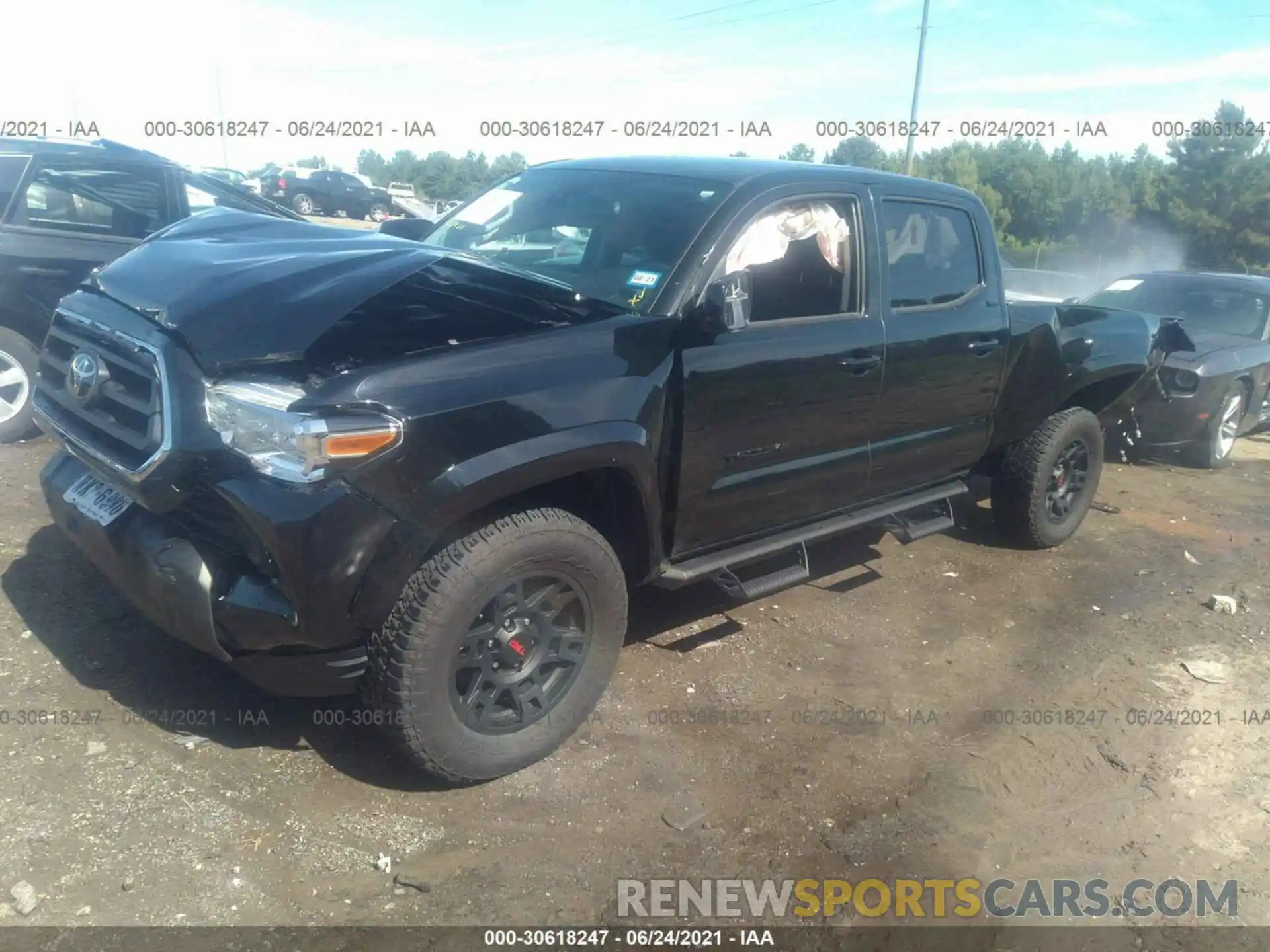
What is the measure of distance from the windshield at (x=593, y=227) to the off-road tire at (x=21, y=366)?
3090mm

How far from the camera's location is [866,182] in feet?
14.1

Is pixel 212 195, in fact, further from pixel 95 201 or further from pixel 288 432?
pixel 288 432

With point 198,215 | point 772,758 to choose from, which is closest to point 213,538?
point 198,215

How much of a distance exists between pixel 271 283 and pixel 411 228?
161 centimetres

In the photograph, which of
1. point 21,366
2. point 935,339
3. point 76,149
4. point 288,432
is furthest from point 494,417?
point 76,149

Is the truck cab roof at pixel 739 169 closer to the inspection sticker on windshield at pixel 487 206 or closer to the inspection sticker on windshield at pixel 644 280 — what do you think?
the inspection sticker on windshield at pixel 487 206

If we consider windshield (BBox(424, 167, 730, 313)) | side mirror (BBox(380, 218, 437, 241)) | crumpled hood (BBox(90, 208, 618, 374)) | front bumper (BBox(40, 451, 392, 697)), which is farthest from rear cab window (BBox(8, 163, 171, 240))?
front bumper (BBox(40, 451, 392, 697))

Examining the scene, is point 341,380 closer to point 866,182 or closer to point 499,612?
point 499,612

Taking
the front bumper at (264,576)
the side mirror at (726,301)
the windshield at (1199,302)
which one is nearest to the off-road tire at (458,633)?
the front bumper at (264,576)

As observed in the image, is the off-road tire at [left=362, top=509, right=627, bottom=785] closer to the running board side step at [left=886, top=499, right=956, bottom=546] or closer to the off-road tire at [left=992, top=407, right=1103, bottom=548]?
the running board side step at [left=886, top=499, right=956, bottom=546]

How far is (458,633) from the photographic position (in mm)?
2928

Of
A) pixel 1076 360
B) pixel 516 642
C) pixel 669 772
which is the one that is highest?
pixel 1076 360

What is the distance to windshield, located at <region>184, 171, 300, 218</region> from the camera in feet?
21.5

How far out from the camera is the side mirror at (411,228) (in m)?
4.49
